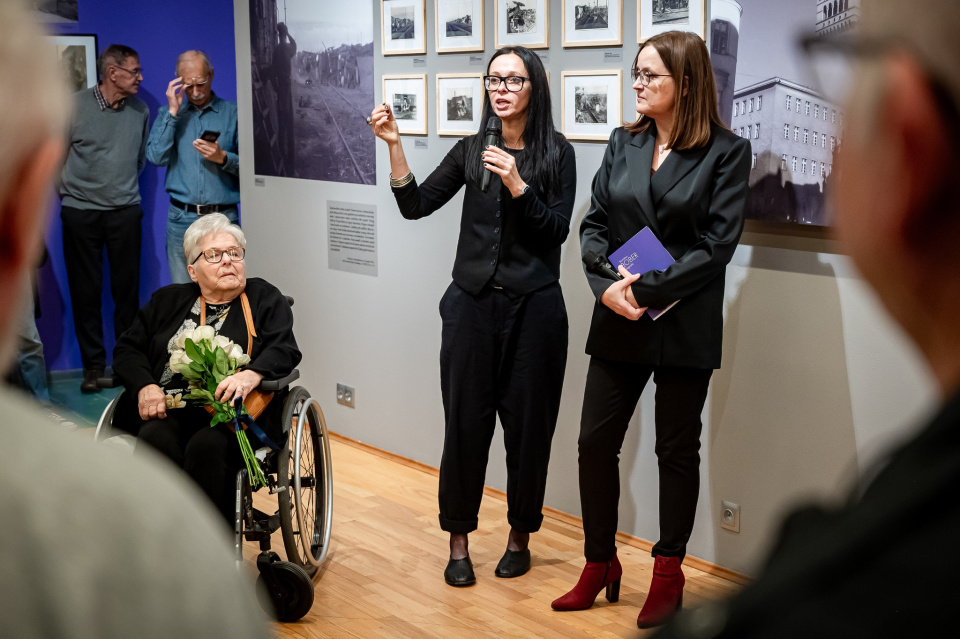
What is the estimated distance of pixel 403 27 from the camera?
487 centimetres

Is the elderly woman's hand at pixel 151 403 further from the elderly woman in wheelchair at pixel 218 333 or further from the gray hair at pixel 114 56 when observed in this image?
the gray hair at pixel 114 56

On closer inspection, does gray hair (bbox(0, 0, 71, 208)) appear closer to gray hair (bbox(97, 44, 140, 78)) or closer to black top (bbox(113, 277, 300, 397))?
black top (bbox(113, 277, 300, 397))

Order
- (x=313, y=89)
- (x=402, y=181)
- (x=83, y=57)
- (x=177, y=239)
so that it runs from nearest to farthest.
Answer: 1. (x=402, y=181)
2. (x=313, y=89)
3. (x=177, y=239)
4. (x=83, y=57)

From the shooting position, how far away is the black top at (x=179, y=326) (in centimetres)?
346

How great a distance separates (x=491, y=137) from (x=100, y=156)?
155 inches

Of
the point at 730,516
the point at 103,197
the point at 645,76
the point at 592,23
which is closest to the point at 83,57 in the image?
the point at 103,197

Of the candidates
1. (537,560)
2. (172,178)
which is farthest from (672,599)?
(172,178)

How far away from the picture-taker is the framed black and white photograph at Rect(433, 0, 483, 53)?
4.49m

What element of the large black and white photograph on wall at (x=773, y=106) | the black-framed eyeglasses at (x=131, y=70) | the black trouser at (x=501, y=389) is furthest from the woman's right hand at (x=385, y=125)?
the black-framed eyeglasses at (x=131, y=70)

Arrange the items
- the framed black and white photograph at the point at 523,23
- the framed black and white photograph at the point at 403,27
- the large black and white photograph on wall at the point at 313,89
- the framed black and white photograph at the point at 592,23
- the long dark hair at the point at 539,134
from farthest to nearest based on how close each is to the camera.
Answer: the large black and white photograph on wall at the point at 313,89 → the framed black and white photograph at the point at 403,27 → the framed black and white photograph at the point at 523,23 → the framed black and white photograph at the point at 592,23 → the long dark hair at the point at 539,134

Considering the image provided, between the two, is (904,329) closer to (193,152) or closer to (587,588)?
(587,588)

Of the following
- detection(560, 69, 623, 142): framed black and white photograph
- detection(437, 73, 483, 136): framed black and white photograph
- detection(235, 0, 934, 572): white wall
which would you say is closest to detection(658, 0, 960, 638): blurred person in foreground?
detection(235, 0, 934, 572): white wall

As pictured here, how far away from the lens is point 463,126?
4633 mm

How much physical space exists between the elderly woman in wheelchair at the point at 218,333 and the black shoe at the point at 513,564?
100 cm
